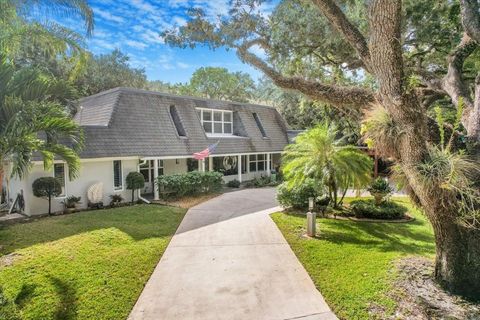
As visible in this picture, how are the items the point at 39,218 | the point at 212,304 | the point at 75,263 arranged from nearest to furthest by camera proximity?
1. the point at 212,304
2. the point at 75,263
3. the point at 39,218

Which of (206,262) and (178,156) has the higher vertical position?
(178,156)

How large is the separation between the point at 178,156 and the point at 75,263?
9.72 meters

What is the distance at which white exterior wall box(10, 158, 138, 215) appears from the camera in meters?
11.5

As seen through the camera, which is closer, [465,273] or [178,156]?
[465,273]

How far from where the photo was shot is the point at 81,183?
12766 millimetres

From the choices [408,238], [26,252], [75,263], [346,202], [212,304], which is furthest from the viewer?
[346,202]

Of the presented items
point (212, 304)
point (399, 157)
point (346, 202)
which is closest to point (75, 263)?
point (212, 304)

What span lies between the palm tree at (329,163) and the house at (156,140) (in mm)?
7398

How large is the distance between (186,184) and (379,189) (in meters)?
9.11

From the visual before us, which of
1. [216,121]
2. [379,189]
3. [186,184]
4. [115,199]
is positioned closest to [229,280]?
[379,189]

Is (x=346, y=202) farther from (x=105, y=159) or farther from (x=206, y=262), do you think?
(x=105, y=159)

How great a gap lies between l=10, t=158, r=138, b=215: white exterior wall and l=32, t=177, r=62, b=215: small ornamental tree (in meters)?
0.38

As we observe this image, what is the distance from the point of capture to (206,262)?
6.94m

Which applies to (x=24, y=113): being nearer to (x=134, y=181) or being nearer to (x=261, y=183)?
(x=134, y=181)
